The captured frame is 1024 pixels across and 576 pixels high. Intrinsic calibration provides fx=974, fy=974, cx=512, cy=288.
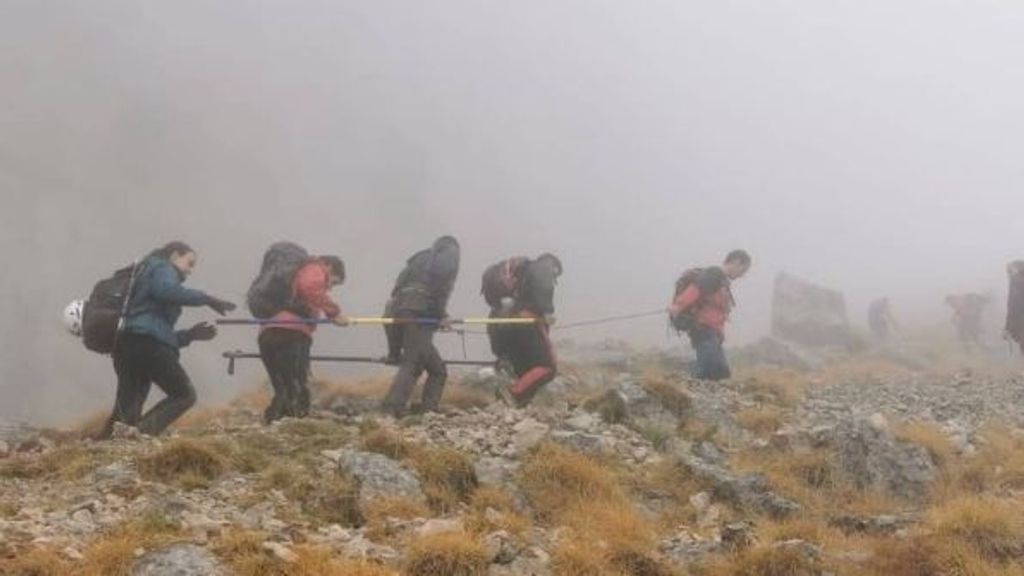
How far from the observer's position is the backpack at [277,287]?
12.3 metres

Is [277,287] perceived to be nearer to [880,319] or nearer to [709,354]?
[709,354]

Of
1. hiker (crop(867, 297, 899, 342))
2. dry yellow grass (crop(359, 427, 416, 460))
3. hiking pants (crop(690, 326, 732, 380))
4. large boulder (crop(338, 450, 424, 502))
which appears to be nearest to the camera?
large boulder (crop(338, 450, 424, 502))

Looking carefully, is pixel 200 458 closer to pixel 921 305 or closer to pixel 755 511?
pixel 755 511

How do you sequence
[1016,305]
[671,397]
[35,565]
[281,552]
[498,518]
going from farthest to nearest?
[1016,305], [671,397], [498,518], [281,552], [35,565]

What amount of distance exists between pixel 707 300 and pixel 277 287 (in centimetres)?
715

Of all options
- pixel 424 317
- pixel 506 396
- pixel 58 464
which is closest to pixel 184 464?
pixel 58 464

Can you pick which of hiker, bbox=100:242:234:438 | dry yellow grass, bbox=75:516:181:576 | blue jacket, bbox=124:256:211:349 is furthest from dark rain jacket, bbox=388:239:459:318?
dry yellow grass, bbox=75:516:181:576

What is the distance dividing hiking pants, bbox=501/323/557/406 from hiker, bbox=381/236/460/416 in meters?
1.13

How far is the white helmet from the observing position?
37.3 ft

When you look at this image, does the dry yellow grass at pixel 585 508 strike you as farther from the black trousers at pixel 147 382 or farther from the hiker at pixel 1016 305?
the hiker at pixel 1016 305

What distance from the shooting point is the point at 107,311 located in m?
11.2

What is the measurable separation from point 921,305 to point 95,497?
195 feet

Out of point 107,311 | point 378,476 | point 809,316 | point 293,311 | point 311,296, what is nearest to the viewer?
point 378,476

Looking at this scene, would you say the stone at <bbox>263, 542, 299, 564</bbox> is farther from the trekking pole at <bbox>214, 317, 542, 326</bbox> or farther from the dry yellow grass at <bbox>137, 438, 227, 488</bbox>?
the trekking pole at <bbox>214, 317, 542, 326</bbox>
